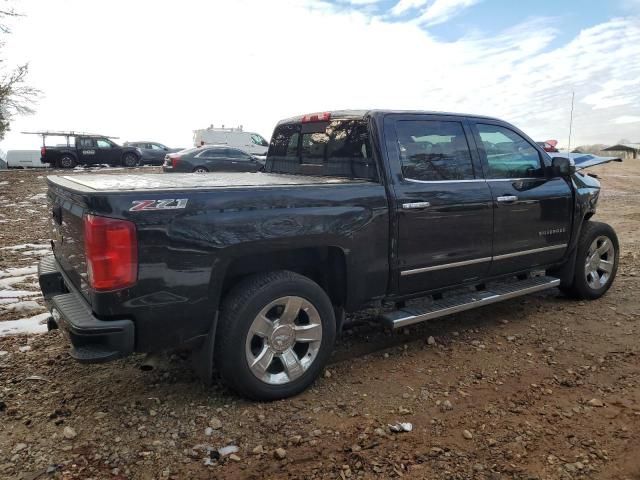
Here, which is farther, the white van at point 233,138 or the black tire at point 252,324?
the white van at point 233,138

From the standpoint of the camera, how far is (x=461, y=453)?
2705 mm

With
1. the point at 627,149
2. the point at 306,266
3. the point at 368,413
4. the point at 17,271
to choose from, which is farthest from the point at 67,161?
the point at 627,149

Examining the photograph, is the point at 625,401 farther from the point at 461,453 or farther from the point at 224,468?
the point at 224,468

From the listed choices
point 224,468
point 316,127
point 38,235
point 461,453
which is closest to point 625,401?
point 461,453

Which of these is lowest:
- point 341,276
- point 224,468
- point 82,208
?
point 224,468

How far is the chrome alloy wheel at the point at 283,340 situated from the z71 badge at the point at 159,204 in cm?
81

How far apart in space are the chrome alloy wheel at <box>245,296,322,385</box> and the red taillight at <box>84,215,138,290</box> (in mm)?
814

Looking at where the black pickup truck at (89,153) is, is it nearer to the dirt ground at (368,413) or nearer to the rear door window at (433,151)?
the dirt ground at (368,413)

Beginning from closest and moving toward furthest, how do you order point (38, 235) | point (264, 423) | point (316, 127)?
point (264, 423), point (316, 127), point (38, 235)

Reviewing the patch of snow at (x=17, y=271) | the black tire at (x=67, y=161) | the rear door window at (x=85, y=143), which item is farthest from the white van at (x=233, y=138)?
the patch of snow at (x=17, y=271)

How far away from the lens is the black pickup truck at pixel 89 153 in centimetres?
2466

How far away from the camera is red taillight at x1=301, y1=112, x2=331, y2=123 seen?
416 cm

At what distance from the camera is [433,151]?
13.0ft

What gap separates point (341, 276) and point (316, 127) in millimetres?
1476
